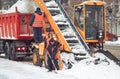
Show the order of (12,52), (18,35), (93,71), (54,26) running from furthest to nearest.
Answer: (12,52) → (18,35) → (54,26) → (93,71)

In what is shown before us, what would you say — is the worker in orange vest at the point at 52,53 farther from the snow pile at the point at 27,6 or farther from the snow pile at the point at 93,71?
Result: the snow pile at the point at 27,6

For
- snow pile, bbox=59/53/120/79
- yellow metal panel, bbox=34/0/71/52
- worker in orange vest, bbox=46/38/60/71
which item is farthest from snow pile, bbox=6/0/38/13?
snow pile, bbox=59/53/120/79

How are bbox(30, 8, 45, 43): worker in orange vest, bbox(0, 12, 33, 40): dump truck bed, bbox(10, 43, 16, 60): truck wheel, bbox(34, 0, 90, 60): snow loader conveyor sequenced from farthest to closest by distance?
bbox(10, 43, 16, 60): truck wheel
bbox(0, 12, 33, 40): dump truck bed
bbox(30, 8, 45, 43): worker in orange vest
bbox(34, 0, 90, 60): snow loader conveyor

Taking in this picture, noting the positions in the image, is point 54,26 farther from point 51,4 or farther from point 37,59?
point 51,4

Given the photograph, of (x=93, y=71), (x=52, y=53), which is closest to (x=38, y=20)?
(x=52, y=53)

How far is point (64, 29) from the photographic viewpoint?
2192 cm

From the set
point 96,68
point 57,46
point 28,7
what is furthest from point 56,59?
point 28,7

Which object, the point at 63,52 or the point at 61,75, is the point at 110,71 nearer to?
the point at 61,75

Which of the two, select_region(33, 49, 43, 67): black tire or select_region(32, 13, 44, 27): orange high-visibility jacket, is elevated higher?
select_region(32, 13, 44, 27): orange high-visibility jacket

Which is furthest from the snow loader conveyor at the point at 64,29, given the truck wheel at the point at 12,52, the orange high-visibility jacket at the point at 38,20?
the truck wheel at the point at 12,52

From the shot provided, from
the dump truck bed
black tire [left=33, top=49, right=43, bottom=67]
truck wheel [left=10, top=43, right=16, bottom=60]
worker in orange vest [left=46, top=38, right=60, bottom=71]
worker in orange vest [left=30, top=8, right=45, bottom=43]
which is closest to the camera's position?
worker in orange vest [left=46, top=38, right=60, bottom=71]

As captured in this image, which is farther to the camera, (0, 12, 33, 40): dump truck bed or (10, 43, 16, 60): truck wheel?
(10, 43, 16, 60): truck wheel

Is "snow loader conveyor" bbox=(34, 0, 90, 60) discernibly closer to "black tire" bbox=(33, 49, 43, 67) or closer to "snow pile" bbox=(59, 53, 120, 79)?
"black tire" bbox=(33, 49, 43, 67)

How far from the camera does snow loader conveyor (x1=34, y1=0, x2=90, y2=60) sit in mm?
20156
